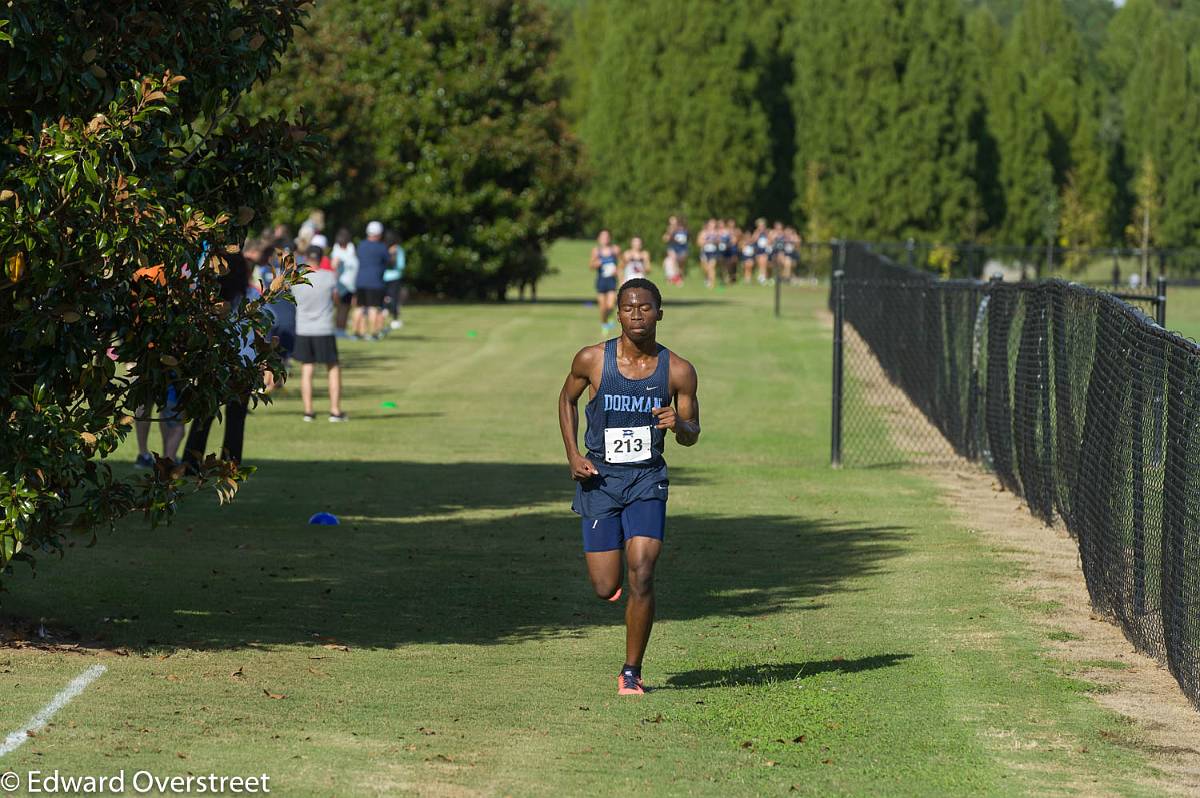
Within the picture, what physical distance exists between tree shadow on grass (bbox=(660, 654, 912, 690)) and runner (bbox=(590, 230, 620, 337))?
26.4m

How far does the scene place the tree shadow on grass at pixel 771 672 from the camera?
29.8 ft

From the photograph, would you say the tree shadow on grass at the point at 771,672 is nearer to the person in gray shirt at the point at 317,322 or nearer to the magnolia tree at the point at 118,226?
the magnolia tree at the point at 118,226

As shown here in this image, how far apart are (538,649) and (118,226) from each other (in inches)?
118

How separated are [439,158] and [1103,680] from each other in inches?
1595

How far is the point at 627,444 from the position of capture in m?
8.65

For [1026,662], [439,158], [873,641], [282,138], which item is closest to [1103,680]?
[1026,662]

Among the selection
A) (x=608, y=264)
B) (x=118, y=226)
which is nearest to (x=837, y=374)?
(x=118, y=226)

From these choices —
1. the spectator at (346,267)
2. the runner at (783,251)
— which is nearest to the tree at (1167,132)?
the runner at (783,251)

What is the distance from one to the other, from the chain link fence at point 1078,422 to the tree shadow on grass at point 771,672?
136cm

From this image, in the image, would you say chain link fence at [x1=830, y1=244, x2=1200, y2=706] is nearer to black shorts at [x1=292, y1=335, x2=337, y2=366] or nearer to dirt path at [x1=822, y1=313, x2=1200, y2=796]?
dirt path at [x1=822, y1=313, x2=1200, y2=796]

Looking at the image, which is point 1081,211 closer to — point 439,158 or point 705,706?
point 439,158

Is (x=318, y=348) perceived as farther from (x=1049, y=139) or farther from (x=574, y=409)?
(x=1049, y=139)

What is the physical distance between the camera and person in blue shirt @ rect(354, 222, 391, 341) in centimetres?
3250

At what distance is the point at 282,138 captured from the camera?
962cm
